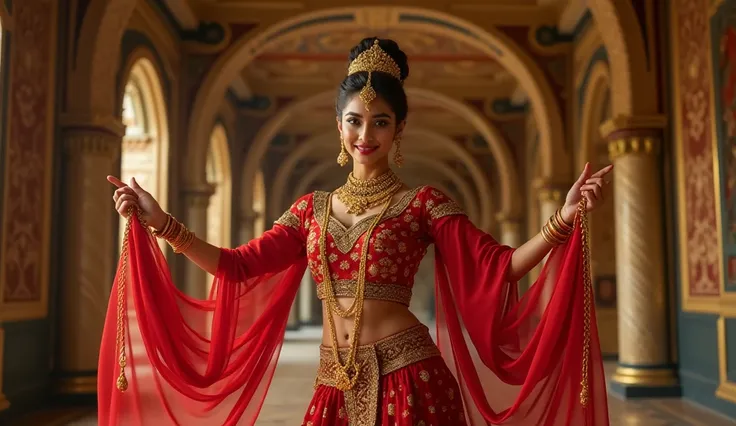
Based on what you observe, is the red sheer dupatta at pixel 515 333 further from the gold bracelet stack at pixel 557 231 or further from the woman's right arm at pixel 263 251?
the woman's right arm at pixel 263 251

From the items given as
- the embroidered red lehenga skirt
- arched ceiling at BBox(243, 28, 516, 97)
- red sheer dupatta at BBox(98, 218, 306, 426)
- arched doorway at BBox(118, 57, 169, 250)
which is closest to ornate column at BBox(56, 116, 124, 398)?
arched doorway at BBox(118, 57, 169, 250)

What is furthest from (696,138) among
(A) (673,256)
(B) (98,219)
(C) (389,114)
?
(B) (98,219)

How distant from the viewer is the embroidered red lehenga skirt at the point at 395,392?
2.18 m

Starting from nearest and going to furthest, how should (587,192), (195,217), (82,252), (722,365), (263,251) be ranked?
(587,192)
(263,251)
(722,365)
(82,252)
(195,217)

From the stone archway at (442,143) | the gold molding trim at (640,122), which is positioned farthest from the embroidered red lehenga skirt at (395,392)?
the stone archway at (442,143)

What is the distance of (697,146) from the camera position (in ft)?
20.0

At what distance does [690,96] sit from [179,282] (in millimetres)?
6132

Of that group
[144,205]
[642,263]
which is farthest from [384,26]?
[144,205]

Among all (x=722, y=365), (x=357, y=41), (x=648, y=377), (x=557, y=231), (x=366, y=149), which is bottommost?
(x=648, y=377)

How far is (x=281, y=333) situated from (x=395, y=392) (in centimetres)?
59

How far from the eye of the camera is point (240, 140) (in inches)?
509

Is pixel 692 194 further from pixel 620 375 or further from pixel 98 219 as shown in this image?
pixel 98 219

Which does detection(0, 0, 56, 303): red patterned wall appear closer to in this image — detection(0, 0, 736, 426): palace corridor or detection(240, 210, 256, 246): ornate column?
detection(0, 0, 736, 426): palace corridor

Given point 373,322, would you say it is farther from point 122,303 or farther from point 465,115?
point 465,115
